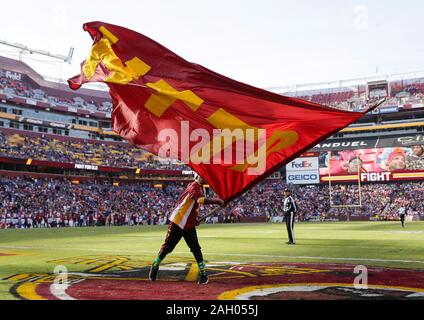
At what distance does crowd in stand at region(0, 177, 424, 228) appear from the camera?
150ft

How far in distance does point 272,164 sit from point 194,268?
10.2ft

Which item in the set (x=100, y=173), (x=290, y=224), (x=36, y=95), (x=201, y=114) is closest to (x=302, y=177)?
(x=100, y=173)

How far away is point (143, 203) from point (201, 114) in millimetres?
52863

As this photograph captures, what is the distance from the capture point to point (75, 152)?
65938mm

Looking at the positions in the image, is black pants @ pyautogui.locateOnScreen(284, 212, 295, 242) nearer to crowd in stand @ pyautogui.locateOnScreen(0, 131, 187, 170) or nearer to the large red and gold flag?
the large red and gold flag

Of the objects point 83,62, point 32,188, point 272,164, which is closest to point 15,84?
point 32,188

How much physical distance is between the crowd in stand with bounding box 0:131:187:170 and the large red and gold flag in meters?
49.3

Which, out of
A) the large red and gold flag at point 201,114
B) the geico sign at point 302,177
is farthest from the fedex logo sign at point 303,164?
the large red and gold flag at point 201,114

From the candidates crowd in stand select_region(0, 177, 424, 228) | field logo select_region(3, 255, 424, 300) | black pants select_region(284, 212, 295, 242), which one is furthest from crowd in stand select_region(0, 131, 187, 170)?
field logo select_region(3, 255, 424, 300)

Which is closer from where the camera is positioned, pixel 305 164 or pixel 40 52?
pixel 305 164

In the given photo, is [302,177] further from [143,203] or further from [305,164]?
[143,203]

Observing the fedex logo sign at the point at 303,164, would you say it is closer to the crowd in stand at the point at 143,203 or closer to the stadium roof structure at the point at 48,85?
the crowd in stand at the point at 143,203

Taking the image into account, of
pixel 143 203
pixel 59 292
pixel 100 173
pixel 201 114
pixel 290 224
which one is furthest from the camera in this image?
pixel 100 173

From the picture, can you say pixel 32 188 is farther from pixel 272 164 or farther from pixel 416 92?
pixel 416 92
